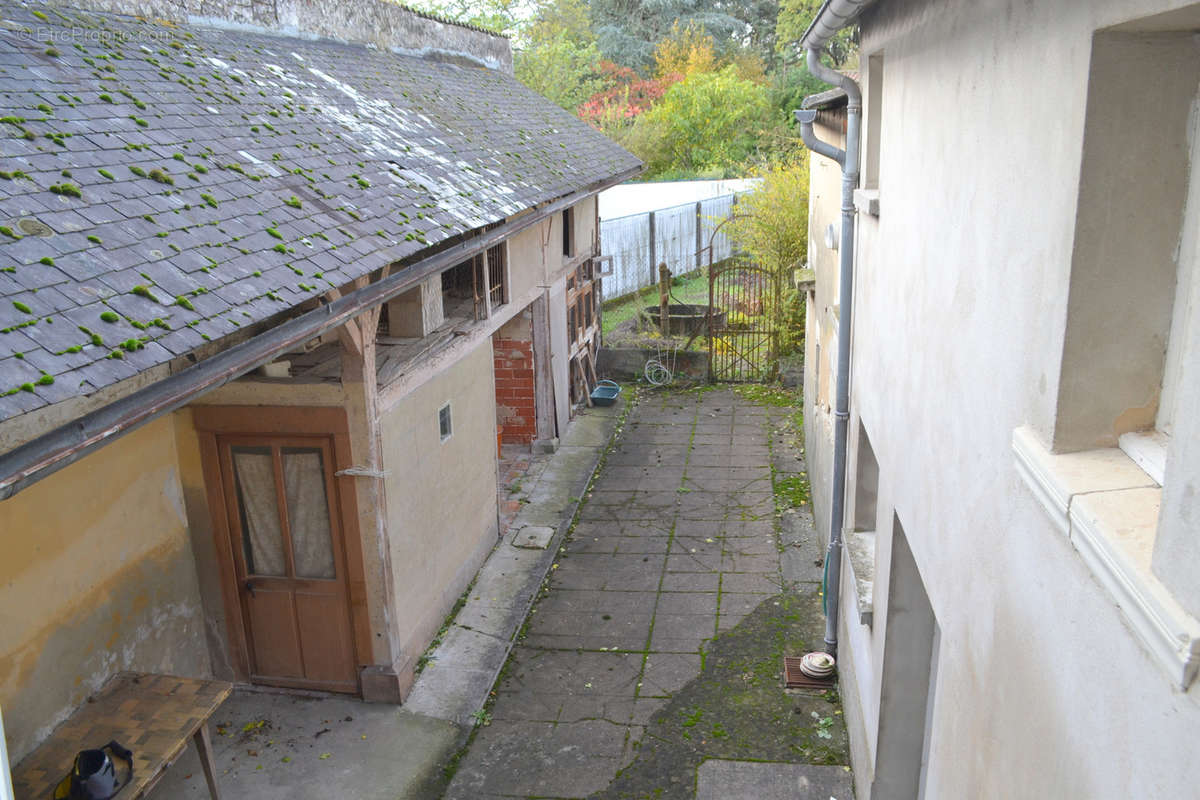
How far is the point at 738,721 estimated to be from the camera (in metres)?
6.85

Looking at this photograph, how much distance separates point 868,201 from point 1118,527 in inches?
Answer: 167

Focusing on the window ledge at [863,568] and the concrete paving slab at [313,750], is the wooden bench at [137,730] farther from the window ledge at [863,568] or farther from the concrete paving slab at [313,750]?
the window ledge at [863,568]

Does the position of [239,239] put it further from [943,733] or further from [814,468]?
[814,468]

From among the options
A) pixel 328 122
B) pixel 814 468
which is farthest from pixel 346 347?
pixel 814 468

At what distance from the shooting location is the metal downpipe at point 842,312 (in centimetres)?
649

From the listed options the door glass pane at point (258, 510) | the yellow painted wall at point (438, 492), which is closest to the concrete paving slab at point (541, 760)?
the yellow painted wall at point (438, 492)

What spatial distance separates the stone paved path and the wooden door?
143 centimetres

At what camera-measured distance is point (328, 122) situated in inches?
294

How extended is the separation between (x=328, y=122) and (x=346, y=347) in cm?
224

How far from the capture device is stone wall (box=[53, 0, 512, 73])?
312 inches

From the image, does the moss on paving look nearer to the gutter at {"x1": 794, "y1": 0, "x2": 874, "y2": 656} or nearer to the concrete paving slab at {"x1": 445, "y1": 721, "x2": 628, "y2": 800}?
the concrete paving slab at {"x1": 445, "y1": 721, "x2": 628, "y2": 800}

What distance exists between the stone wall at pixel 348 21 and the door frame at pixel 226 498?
3306mm

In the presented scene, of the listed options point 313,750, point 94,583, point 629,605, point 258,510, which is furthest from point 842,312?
point 94,583

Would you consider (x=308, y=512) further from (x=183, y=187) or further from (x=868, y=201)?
(x=868, y=201)
